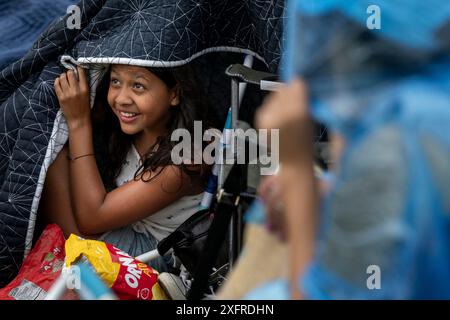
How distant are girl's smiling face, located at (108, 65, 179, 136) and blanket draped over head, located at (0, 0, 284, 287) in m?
0.07

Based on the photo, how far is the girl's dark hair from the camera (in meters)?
2.20

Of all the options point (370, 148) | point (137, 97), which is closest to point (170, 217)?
point (137, 97)

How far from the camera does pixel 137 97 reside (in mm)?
2186

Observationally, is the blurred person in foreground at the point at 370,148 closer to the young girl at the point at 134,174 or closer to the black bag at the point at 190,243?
the black bag at the point at 190,243

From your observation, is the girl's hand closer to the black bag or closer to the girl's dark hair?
the girl's dark hair

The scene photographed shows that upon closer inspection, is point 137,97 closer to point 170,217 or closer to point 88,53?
point 88,53

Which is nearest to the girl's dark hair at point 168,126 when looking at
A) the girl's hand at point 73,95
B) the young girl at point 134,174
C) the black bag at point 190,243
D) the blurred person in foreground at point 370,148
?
the young girl at point 134,174

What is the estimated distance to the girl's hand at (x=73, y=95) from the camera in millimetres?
2160

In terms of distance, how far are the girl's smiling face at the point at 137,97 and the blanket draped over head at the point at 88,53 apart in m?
0.07

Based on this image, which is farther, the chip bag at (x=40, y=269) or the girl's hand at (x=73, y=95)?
the girl's hand at (x=73, y=95)

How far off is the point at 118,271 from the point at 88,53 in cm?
64

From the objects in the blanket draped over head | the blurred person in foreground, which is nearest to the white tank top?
the blanket draped over head

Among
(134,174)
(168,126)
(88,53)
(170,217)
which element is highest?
(88,53)
